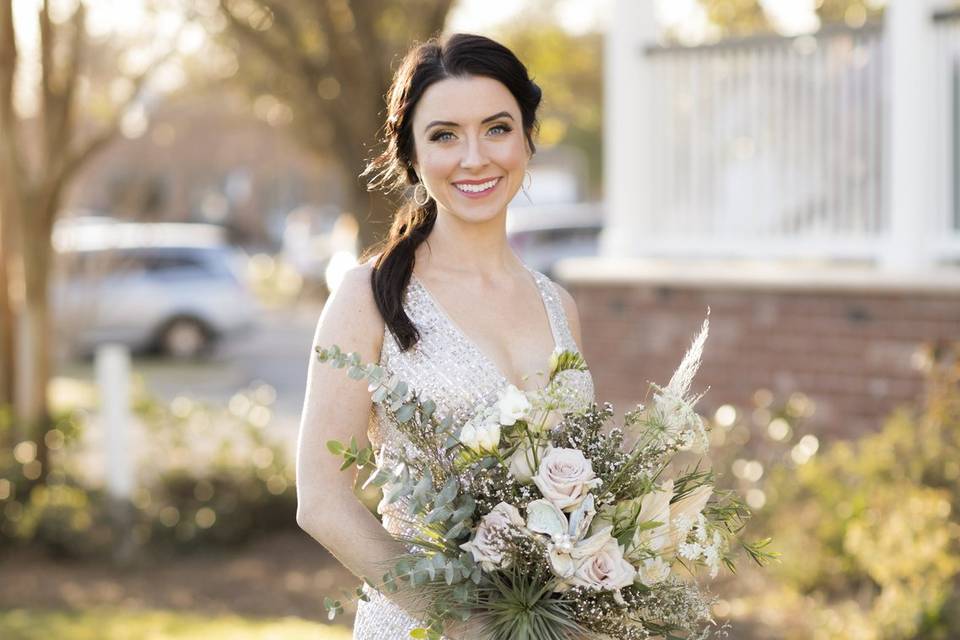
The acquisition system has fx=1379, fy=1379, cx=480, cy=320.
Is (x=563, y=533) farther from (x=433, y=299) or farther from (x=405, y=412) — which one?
(x=433, y=299)

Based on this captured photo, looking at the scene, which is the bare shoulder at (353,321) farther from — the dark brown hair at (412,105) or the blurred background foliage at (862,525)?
the blurred background foliage at (862,525)

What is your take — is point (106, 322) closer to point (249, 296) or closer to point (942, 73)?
point (249, 296)

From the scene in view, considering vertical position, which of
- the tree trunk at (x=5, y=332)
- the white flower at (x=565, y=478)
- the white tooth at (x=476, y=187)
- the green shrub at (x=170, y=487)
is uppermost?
the white tooth at (x=476, y=187)

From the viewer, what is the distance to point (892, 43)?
A: 7.76 meters

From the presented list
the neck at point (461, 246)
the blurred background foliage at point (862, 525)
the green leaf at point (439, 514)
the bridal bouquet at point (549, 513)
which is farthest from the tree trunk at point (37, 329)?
the green leaf at point (439, 514)

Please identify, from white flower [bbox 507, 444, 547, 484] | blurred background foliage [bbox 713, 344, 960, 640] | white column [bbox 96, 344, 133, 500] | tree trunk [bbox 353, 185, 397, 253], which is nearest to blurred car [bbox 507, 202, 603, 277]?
tree trunk [bbox 353, 185, 397, 253]

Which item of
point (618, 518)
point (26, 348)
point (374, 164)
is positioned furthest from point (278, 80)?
point (618, 518)

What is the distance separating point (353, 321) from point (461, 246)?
37 cm

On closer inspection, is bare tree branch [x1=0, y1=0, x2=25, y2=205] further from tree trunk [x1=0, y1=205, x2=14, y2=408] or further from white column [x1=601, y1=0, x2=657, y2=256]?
white column [x1=601, y1=0, x2=657, y2=256]

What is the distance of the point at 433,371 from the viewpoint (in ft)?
9.00

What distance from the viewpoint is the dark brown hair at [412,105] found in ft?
8.99

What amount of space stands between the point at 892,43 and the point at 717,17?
13.9 feet

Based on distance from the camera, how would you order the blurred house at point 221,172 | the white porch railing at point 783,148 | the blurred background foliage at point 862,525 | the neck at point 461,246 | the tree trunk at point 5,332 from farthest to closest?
the blurred house at point 221,172
the tree trunk at point 5,332
the white porch railing at point 783,148
the blurred background foliage at point 862,525
the neck at point 461,246

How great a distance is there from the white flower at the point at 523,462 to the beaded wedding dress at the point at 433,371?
0.28 metres
